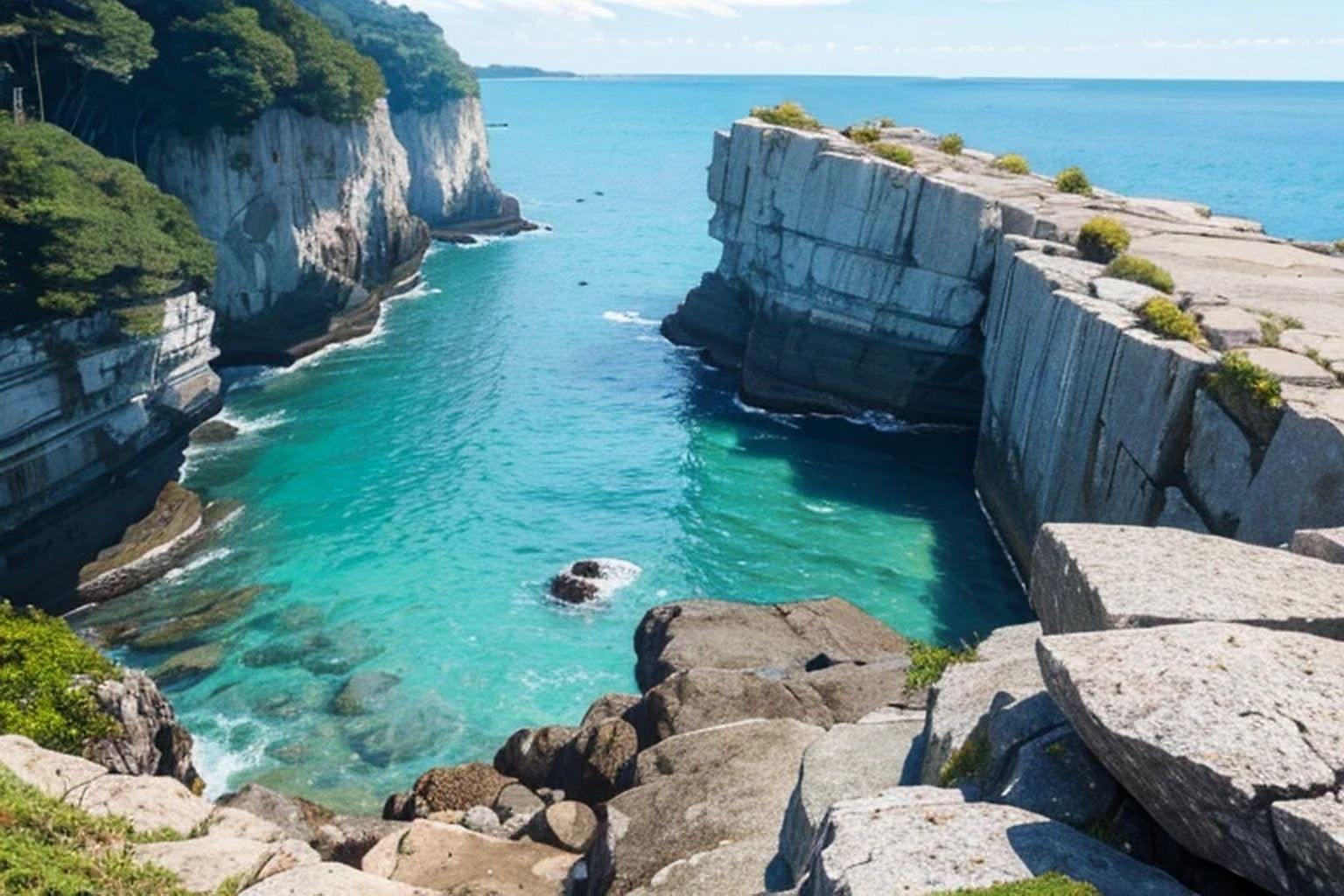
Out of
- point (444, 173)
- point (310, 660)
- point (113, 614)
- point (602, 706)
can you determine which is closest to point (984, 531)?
point (602, 706)

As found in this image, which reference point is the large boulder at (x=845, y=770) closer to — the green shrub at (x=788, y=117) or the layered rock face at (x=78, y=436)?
the layered rock face at (x=78, y=436)

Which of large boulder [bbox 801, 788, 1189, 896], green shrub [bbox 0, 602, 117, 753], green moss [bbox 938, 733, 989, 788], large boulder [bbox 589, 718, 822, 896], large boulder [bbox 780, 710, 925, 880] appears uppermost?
large boulder [bbox 801, 788, 1189, 896]

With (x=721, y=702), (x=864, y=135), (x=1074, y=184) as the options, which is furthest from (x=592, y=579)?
(x=864, y=135)

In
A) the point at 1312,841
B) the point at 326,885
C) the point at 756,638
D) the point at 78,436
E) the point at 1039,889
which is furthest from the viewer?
the point at 78,436

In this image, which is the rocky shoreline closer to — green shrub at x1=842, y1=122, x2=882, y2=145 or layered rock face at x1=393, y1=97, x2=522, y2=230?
green shrub at x1=842, y1=122, x2=882, y2=145

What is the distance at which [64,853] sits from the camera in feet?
39.9

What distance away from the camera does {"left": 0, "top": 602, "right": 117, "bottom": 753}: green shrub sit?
18578 mm

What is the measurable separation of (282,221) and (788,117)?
27.9 meters

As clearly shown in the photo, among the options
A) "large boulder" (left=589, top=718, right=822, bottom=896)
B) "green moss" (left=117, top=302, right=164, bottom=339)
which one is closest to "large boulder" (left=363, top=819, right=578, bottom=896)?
"large boulder" (left=589, top=718, right=822, bottom=896)

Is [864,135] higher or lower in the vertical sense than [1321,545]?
higher

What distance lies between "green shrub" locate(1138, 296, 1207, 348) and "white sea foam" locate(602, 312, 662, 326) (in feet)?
146

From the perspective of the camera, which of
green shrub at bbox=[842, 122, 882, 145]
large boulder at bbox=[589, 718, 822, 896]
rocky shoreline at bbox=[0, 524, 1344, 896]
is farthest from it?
green shrub at bbox=[842, 122, 882, 145]

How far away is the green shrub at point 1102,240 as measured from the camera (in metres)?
33.5

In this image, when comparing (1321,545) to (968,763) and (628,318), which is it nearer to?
(968,763)
